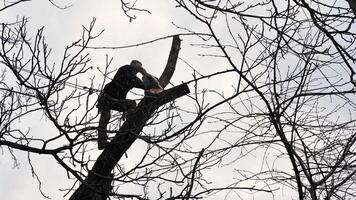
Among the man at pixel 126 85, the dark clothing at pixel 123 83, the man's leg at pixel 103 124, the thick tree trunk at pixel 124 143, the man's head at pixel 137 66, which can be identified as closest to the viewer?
the man's leg at pixel 103 124

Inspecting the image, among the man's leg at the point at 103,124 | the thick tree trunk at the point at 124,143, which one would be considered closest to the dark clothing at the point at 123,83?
the thick tree trunk at the point at 124,143

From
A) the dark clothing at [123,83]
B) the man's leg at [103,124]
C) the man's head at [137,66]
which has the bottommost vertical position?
the man's leg at [103,124]

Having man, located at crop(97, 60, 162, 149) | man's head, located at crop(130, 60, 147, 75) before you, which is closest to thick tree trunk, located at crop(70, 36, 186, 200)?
man, located at crop(97, 60, 162, 149)

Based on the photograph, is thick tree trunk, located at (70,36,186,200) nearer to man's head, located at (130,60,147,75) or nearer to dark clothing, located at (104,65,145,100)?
dark clothing, located at (104,65,145,100)

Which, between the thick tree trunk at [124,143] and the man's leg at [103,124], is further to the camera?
the thick tree trunk at [124,143]

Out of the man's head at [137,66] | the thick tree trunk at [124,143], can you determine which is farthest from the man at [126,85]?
the thick tree trunk at [124,143]

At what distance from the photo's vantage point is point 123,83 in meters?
5.59

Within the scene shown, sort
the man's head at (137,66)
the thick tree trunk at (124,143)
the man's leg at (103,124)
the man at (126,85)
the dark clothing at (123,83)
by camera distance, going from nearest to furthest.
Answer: the man's leg at (103,124), the thick tree trunk at (124,143), the man at (126,85), the dark clothing at (123,83), the man's head at (137,66)

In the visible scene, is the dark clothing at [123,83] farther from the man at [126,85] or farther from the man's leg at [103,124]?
the man's leg at [103,124]

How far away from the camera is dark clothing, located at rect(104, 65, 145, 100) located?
5480 mm

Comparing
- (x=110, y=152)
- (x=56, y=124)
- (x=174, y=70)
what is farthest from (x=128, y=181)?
(x=174, y=70)

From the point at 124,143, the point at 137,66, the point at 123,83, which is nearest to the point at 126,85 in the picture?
the point at 123,83

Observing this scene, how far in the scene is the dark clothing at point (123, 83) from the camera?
18.0 ft

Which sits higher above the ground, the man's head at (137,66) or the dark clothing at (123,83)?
the man's head at (137,66)
